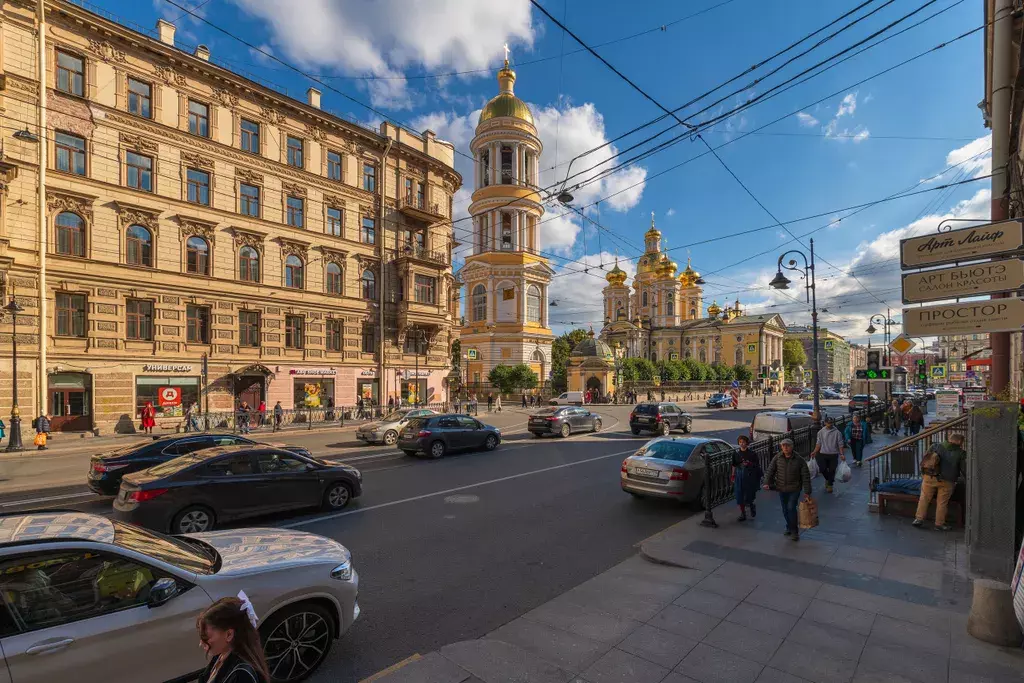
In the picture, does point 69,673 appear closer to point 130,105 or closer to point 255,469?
point 255,469

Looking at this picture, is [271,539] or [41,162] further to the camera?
[41,162]

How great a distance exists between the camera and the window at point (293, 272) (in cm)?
2930

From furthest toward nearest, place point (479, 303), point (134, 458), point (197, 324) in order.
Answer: point (479, 303)
point (197, 324)
point (134, 458)

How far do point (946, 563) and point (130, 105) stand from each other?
107 feet

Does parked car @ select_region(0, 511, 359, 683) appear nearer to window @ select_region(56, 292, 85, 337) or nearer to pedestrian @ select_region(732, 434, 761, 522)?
pedestrian @ select_region(732, 434, 761, 522)

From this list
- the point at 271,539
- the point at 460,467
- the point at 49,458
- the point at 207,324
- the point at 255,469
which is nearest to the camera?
the point at 271,539

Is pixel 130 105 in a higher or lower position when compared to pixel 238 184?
higher

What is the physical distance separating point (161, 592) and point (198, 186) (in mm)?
28127

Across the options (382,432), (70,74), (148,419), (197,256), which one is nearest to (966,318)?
(382,432)

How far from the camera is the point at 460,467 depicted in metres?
15.1

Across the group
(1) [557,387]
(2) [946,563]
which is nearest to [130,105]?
(2) [946,563]

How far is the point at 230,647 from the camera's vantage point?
7.97 ft

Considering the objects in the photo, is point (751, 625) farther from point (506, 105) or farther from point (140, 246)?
point (506, 105)

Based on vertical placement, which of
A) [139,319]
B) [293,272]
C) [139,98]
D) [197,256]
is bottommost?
[139,319]
